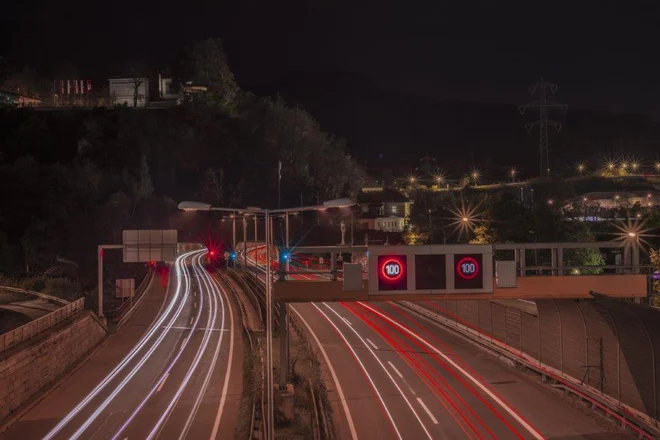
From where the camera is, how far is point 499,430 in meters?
18.3

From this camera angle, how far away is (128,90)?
352ft

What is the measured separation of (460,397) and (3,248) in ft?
175

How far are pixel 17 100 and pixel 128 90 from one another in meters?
18.3

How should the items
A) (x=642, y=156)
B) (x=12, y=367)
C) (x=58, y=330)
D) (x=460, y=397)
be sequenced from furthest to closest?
(x=642, y=156), (x=58, y=330), (x=460, y=397), (x=12, y=367)

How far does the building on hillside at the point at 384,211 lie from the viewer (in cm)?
9081

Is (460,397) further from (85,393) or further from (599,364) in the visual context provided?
(85,393)

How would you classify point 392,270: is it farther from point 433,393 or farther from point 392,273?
point 433,393

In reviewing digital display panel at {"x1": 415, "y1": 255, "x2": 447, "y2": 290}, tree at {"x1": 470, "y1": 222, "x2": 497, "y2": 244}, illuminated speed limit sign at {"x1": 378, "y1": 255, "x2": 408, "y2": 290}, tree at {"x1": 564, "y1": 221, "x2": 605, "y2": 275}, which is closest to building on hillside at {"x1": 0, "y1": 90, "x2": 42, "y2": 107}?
tree at {"x1": 470, "y1": 222, "x2": 497, "y2": 244}

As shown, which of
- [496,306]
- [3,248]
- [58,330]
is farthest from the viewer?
[3,248]

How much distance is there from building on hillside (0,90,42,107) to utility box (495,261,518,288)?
326ft

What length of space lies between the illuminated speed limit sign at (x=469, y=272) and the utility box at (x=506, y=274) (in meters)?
0.54

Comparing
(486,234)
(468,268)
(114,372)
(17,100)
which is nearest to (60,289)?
(114,372)

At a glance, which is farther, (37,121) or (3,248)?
(37,121)

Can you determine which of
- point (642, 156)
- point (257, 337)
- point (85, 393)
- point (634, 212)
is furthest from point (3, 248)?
point (642, 156)
